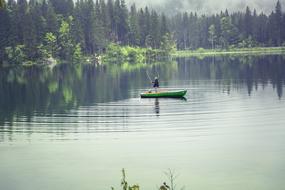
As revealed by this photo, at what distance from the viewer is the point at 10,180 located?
1178 inches

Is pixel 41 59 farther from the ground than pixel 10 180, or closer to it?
farther from the ground

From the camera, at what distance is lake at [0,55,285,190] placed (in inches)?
1155

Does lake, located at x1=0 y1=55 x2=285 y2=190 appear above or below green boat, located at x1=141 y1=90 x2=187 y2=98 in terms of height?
below

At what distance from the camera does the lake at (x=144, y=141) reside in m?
29.3

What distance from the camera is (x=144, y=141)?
1508 inches

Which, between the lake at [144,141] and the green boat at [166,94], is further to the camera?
the green boat at [166,94]

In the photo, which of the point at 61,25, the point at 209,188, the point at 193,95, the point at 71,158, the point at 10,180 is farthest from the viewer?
the point at 61,25

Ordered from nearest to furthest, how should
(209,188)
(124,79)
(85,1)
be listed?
(209,188) → (124,79) → (85,1)

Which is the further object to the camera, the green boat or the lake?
the green boat

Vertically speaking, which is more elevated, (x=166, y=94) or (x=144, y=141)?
(x=166, y=94)

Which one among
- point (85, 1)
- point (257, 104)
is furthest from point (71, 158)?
point (85, 1)

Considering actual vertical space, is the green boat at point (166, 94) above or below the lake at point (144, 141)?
above

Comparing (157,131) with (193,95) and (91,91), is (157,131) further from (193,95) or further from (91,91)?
(91,91)

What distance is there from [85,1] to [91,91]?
409 feet
